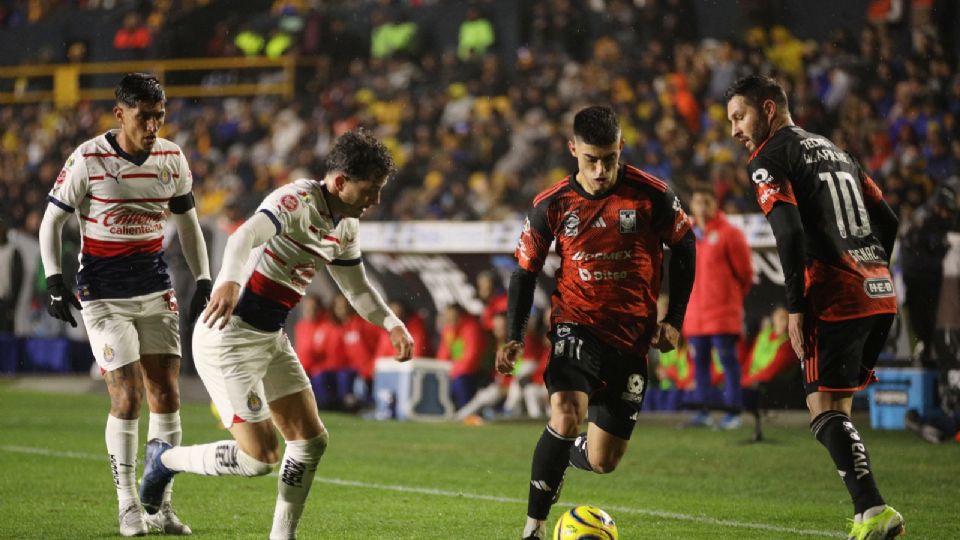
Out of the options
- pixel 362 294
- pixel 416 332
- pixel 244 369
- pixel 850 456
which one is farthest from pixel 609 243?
pixel 416 332

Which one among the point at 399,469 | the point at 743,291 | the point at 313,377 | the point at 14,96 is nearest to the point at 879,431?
the point at 743,291

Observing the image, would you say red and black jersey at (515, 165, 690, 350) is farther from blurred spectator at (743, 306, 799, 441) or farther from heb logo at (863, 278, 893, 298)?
blurred spectator at (743, 306, 799, 441)

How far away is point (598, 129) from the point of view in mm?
6297

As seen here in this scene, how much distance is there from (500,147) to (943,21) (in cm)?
692

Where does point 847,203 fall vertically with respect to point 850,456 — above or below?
above

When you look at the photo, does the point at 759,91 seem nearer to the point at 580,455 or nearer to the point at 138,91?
the point at 580,455

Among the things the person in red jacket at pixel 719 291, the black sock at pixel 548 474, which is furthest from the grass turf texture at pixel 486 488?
the black sock at pixel 548 474

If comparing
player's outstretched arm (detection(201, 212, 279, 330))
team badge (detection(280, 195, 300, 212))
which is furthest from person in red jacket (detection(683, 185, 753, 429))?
player's outstretched arm (detection(201, 212, 279, 330))

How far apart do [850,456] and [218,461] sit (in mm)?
2902

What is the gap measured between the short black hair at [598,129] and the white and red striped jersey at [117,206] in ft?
7.99

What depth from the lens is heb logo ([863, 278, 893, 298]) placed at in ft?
20.2

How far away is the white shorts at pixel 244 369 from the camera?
6.24 metres

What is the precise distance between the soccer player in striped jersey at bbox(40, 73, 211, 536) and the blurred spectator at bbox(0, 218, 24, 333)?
14724mm

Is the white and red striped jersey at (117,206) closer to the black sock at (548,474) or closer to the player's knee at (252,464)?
the player's knee at (252,464)
